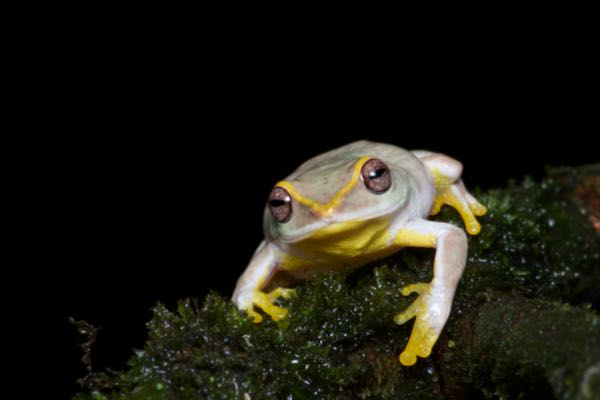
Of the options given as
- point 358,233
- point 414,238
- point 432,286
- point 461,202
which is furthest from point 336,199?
point 461,202

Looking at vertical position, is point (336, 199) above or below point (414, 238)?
above

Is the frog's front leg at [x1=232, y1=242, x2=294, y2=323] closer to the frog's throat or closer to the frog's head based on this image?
the frog's head

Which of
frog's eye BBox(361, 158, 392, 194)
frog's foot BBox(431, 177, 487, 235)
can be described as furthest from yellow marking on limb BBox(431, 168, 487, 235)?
frog's eye BBox(361, 158, 392, 194)

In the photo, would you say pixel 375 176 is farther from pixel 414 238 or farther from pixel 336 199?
pixel 414 238

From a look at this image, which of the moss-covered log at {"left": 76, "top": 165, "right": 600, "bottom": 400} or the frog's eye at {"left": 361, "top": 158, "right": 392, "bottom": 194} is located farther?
the frog's eye at {"left": 361, "top": 158, "right": 392, "bottom": 194}

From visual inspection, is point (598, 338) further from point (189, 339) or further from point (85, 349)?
point (85, 349)

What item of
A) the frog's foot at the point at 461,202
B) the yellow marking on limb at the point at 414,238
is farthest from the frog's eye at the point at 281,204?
the frog's foot at the point at 461,202
